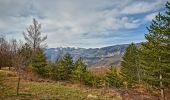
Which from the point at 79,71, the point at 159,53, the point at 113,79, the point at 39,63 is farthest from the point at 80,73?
the point at 159,53

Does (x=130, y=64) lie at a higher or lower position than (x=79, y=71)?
higher

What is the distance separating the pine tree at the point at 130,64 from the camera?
72.9 m

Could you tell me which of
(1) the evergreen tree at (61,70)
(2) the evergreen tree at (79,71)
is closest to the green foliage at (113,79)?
(2) the evergreen tree at (79,71)

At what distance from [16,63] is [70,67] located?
40.3 meters

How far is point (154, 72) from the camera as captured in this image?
37875 millimetres

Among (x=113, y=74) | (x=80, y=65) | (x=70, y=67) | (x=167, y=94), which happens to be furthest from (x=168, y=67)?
(x=113, y=74)

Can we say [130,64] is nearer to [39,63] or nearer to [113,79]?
[113,79]

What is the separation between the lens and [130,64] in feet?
240

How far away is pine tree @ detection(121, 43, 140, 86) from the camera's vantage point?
2871 inches

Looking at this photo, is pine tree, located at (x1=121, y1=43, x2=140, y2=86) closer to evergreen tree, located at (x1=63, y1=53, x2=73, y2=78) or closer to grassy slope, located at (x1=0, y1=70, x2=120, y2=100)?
evergreen tree, located at (x1=63, y1=53, x2=73, y2=78)

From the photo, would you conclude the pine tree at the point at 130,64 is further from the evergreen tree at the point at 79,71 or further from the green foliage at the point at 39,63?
the green foliage at the point at 39,63

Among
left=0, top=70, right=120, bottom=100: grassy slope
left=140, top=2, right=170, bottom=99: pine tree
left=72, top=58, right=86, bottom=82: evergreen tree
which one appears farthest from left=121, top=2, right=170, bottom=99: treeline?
left=72, top=58, right=86, bottom=82: evergreen tree

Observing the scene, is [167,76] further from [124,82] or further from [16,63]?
[124,82]

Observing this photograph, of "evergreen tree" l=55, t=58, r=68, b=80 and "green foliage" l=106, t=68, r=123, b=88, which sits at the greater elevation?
"evergreen tree" l=55, t=58, r=68, b=80
